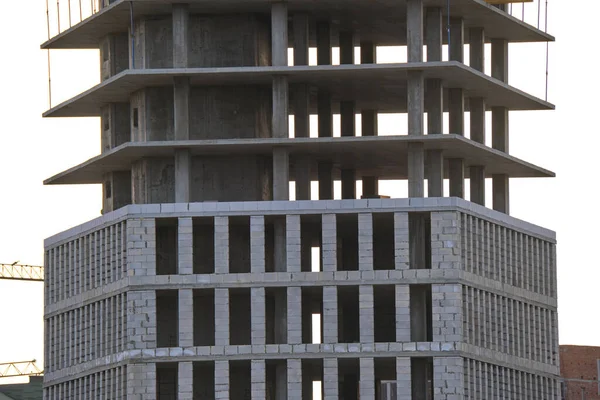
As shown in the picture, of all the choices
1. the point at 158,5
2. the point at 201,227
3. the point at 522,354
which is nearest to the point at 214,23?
the point at 158,5

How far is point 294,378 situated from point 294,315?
311 cm

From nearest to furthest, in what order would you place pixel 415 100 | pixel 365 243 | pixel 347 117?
1. pixel 365 243
2. pixel 415 100
3. pixel 347 117

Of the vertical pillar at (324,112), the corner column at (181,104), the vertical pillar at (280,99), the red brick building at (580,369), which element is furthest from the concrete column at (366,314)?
the red brick building at (580,369)

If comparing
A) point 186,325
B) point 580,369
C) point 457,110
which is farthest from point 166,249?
point 580,369

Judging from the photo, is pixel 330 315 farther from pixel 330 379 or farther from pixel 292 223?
pixel 292 223

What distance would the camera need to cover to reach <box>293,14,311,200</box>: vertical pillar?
123 meters

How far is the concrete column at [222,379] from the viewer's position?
116m

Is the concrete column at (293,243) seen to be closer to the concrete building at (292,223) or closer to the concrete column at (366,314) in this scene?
the concrete building at (292,223)

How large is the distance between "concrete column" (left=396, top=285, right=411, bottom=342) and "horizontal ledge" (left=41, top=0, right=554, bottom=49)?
1563 centimetres

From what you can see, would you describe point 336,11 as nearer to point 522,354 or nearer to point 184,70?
point 184,70

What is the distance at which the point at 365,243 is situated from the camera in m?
117

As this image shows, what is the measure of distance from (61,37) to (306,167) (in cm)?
1643

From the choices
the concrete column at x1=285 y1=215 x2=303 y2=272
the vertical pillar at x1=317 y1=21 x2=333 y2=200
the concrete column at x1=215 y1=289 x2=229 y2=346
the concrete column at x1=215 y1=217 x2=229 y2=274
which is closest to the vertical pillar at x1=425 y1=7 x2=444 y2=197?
the vertical pillar at x1=317 y1=21 x2=333 y2=200

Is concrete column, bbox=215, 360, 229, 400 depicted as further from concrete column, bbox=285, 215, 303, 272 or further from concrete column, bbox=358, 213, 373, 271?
concrete column, bbox=358, 213, 373, 271
